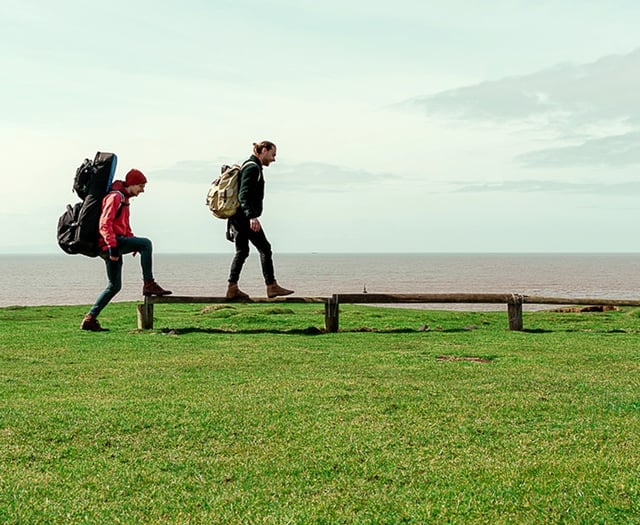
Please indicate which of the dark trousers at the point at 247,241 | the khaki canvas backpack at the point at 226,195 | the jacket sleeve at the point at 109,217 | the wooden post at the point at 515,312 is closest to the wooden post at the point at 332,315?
the dark trousers at the point at 247,241

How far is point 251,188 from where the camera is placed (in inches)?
472

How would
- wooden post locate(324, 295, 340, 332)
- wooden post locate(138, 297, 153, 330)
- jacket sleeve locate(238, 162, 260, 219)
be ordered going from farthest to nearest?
wooden post locate(324, 295, 340, 332) < wooden post locate(138, 297, 153, 330) < jacket sleeve locate(238, 162, 260, 219)

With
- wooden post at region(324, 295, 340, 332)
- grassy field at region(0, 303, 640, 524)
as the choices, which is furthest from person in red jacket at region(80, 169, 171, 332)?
wooden post at region(324, 295, 340, 332)

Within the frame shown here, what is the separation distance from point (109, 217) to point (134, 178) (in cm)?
90

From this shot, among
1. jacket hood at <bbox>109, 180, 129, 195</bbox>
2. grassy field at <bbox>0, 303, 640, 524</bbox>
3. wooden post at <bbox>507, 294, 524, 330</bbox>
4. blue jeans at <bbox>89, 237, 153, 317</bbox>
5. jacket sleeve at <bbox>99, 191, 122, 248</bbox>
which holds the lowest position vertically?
grassy field at <bbox>0, 303, 640, 524</bbox>

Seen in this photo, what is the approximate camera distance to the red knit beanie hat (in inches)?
508

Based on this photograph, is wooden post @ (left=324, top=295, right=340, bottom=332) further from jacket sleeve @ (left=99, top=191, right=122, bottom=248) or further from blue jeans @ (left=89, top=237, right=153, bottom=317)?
jacket sleeve @ (left=99, top=191, right=122, bottom=248)

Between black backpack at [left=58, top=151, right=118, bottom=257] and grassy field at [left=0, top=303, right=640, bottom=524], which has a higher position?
black backpack at [left=58, top=151, right=118, bottom=257]

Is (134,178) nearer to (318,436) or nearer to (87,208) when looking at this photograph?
(87,208)

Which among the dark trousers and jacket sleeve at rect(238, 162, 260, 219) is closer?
jacket sleeve at rect(238, 162, 260, 219)

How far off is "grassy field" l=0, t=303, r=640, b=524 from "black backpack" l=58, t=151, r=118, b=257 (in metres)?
2.29

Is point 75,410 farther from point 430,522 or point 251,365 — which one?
point 430,522

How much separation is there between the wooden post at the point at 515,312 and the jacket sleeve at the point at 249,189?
6164 mm

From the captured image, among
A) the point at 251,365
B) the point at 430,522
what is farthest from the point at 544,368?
the point at 430,522
